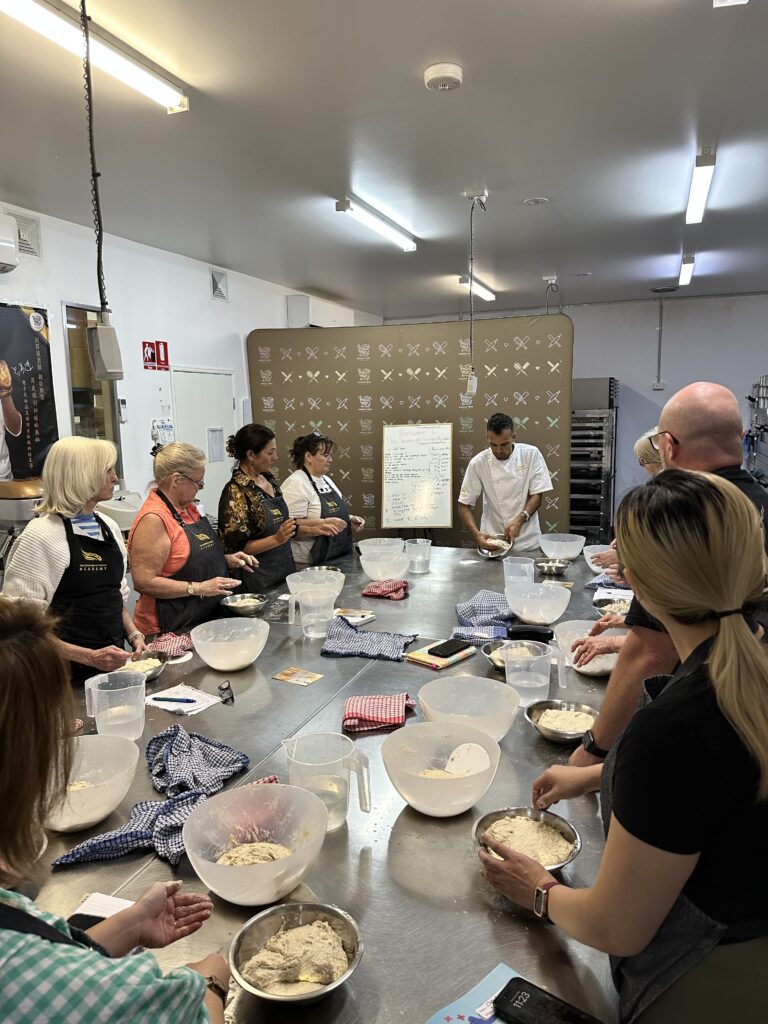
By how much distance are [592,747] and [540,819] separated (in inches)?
10.6

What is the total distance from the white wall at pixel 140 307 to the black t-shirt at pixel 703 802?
4.94 metres

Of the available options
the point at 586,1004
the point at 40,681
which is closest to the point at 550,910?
the point at 586,1004

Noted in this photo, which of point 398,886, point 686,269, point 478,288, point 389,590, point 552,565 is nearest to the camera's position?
point 398,886

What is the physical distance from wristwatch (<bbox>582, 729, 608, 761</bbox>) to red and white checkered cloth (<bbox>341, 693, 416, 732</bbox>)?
1.79ft

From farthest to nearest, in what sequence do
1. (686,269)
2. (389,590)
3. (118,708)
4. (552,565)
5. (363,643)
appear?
(686,269), (552,565), (389,590), (363,643), (118,708)

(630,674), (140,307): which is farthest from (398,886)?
(140,307)

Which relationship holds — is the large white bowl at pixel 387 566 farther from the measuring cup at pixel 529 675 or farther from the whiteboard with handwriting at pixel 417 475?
the whiteboard with handwriting at pixel 417 475

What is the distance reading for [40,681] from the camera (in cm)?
90

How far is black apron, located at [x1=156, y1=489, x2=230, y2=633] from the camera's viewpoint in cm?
300

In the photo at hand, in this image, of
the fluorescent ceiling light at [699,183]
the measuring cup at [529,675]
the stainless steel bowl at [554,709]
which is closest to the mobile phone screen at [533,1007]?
the stainless steel bowl at [554,709]

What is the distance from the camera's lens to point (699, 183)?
4.27 meters

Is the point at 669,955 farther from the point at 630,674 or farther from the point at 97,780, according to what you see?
the point at 97,780

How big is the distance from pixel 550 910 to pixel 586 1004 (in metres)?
0.13

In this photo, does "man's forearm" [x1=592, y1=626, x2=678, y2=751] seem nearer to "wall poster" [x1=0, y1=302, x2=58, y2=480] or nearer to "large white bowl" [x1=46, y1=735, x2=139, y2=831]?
"large white bowl" [x1=46, y1=735, x2=139, y2=831]
